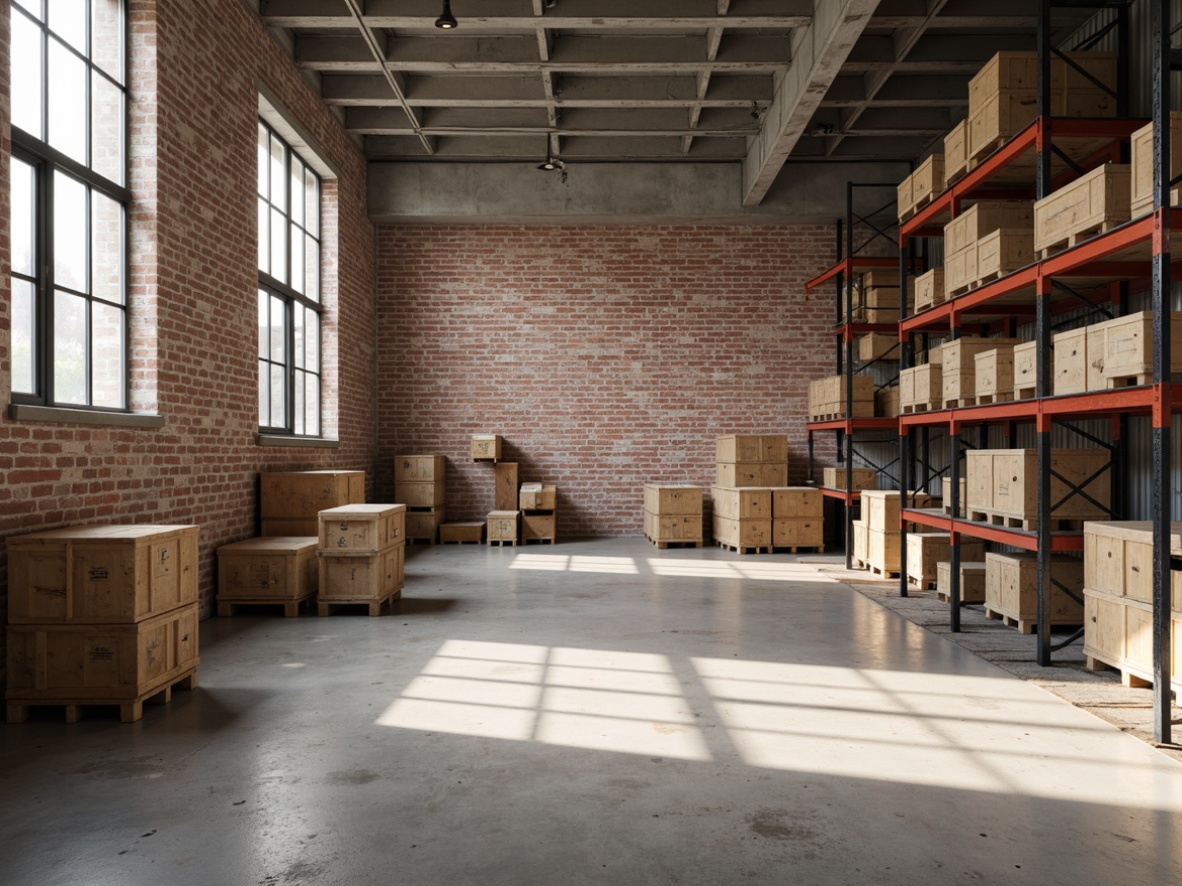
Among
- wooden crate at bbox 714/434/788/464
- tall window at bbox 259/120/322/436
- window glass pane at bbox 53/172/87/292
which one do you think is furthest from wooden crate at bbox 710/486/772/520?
window glass pane at bbox 53/172/87/292

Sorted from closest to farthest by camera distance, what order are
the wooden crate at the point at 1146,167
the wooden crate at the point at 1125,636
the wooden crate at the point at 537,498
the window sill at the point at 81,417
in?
the wooden crate at the point at 1125,636, the wooden crate at the point at 1146,167, the window sill at the point at 81,417, the wooden crate at the point at 537,498

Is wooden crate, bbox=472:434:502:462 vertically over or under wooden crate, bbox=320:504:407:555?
over

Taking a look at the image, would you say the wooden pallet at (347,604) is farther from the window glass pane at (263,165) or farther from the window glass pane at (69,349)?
the window glass pane at (263,165)

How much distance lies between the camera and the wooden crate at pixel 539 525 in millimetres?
15062

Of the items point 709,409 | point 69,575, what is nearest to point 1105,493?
point 69,575

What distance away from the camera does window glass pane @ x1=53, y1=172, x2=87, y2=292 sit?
6.62 m

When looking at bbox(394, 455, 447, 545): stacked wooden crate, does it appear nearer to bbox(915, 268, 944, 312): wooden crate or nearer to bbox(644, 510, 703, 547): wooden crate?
bbox(644, 510, 703, 547): wooden crate

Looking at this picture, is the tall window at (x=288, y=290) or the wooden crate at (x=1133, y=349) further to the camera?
the tall window at (x=288, y=290)

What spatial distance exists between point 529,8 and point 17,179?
617cm

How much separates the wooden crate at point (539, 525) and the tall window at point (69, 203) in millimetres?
8381

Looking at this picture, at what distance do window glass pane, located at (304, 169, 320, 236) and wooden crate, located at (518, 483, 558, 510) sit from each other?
5.35m

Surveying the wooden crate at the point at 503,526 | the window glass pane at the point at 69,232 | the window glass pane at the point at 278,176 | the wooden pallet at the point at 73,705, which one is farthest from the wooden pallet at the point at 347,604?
the wooden crate at the point at 503,526

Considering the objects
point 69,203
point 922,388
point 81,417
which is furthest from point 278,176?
point 922,388

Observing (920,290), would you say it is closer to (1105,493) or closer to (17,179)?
(1105,493)
